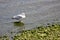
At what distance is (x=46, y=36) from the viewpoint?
9469 mm

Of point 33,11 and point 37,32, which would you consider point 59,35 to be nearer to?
point 37,32

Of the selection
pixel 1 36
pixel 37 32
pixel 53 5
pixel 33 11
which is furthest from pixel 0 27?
pixel 53 5

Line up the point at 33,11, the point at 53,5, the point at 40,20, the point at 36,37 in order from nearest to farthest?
the point at 36,37, the point at 40,20, the point at 33,11, the point at 53,5

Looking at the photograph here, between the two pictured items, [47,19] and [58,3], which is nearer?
[47,19]

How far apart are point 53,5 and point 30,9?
2077 mm

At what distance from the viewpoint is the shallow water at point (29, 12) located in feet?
36.8

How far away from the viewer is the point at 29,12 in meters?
13.5

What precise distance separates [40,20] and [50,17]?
87cm

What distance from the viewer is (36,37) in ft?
30.7

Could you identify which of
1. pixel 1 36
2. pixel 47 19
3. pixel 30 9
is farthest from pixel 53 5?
pixel 1 36

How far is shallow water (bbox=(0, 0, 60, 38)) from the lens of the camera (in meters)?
11.2

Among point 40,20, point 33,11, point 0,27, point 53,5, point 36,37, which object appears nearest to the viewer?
point 36,37

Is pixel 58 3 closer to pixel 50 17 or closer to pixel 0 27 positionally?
pixel 50 17

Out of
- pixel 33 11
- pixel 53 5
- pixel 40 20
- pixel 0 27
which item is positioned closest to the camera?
pixel 0 27
